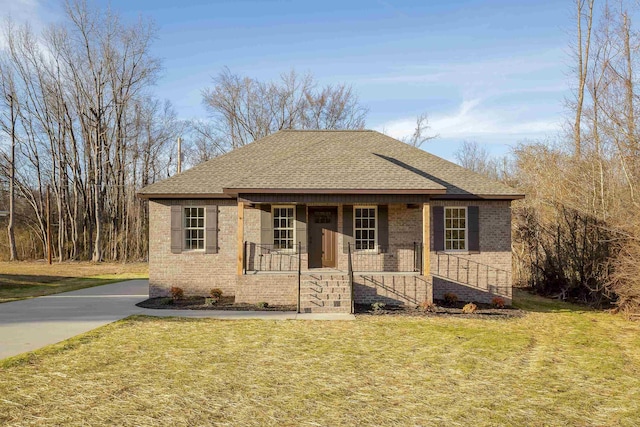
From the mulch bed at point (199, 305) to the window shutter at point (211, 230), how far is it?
1667 millimetres

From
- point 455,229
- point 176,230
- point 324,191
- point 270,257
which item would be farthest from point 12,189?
A: point 455,229

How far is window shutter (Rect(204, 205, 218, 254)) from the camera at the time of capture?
13.9 metres

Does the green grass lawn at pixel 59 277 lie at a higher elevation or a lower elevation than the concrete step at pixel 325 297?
lower

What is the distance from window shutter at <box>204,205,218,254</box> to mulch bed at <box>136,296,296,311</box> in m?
1.67

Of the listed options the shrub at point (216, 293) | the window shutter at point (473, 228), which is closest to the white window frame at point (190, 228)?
the shrub at point (216, 293)

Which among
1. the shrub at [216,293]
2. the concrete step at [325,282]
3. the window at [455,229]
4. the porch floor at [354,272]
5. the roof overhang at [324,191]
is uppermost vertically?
the roof overhang at [324,191]

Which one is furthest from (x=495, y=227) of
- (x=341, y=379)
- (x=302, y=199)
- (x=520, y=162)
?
(x=341, y=379)

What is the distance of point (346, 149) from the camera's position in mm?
15805

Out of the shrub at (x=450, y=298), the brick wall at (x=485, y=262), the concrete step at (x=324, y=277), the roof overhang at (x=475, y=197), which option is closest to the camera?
the concrete step at (x=324, y=277)

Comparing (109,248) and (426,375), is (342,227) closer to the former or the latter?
(426,375)

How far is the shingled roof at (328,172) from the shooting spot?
12.2 m

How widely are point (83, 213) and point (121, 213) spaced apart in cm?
271

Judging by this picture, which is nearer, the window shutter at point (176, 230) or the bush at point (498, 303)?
the bush at point (498, 303)

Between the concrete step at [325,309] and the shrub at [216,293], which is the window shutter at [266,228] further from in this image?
the concrete step at [325,309]
